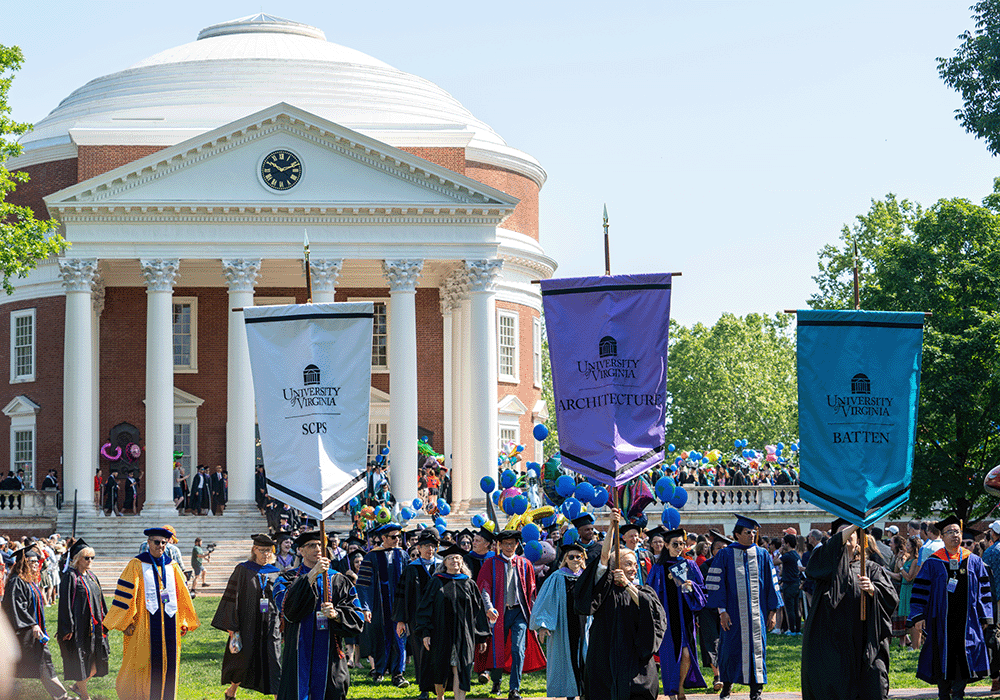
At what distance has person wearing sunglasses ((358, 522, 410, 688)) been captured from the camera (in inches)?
732

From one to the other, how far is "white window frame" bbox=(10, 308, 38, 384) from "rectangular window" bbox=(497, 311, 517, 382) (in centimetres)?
1617

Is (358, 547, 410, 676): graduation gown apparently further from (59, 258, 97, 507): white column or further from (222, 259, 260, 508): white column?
(59, 258, 97, 507): white column

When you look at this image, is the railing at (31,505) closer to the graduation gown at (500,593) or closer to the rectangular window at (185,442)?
the rectangular window at (185,442)

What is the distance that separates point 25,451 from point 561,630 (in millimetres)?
35891

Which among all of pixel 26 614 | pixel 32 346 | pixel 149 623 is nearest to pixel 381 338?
pixel 32 346

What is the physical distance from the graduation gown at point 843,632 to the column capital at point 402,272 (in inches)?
1166

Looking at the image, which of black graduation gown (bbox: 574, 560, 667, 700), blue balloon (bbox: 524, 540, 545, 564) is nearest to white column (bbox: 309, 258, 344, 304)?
blue balloon (bbox: 524, 540, 545, 564)

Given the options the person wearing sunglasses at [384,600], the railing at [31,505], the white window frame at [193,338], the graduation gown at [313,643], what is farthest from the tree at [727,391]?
the graduation gown at [313,643]

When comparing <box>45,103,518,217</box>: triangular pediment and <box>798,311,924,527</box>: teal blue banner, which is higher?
<box>45,103,518,217</box>: triangular pediment

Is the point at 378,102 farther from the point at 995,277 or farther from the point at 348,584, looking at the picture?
the point at 348,584

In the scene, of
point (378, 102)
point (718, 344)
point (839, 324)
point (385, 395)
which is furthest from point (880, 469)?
point (718, 344)

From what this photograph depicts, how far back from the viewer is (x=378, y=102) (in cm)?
5041

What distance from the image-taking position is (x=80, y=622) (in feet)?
55.0

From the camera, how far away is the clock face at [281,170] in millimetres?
41250
